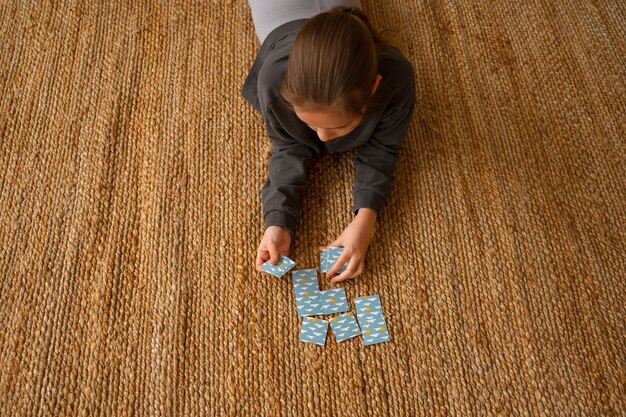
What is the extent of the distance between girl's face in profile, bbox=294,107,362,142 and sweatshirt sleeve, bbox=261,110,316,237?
15 centimetres

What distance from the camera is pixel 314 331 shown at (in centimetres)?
96

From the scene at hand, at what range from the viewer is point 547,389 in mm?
913

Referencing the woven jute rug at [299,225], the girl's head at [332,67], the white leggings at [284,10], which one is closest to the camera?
the girl's head at [332,67]

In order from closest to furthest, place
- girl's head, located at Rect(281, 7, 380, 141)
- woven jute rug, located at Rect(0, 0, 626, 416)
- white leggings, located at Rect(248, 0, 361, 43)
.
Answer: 1. girl's head, located at Rect(281, 7, 380, 141)
2. woven jute rug, located at Rect(0, 0, 626, 416)
3. white leggings, located at Rect(248, 0, 361, 43)

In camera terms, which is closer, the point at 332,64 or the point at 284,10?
the point at 332,64

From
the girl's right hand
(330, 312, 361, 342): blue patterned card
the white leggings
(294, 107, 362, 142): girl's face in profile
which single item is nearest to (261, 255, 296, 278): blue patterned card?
the girl's right hand

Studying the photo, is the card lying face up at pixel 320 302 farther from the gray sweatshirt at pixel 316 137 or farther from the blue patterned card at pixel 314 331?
the gray sweatshirt at pixel 316 137

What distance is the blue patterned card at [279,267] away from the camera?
0.99 meters

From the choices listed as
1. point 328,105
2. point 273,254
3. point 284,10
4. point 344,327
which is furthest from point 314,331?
point 284,10

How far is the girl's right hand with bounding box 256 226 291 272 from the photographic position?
99cm

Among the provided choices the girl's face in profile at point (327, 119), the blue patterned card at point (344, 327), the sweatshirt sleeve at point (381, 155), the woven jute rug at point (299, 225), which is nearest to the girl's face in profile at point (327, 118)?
the girl's face in profile at point (327, 119)

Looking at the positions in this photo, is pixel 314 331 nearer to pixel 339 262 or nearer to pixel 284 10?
pixel 339 262

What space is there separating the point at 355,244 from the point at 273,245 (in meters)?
0.16

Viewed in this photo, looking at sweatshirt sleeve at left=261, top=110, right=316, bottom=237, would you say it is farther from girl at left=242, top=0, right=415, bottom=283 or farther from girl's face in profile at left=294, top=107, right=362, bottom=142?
girl's face in profile at left=294, top=107, right=362, bottom=142
